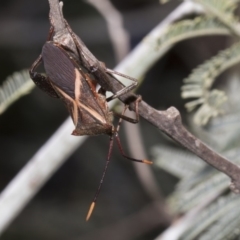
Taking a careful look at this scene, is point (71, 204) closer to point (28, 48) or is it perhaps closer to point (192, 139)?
point (28, 48)

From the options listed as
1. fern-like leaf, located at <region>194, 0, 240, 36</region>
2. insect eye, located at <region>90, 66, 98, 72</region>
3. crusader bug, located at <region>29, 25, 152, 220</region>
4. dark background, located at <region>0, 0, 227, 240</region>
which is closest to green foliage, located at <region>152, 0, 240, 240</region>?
fern-like leaf, located at <region>194, 0, 240, 36</region>

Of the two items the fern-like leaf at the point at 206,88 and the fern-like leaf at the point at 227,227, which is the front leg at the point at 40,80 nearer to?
the fern-like leaf at the point at 206,88

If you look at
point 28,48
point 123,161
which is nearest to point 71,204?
point 123,161

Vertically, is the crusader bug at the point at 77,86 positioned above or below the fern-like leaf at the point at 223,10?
below

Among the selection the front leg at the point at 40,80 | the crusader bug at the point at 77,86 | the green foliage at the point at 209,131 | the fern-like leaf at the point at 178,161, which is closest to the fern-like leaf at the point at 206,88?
the green foliage at the point at 209,131

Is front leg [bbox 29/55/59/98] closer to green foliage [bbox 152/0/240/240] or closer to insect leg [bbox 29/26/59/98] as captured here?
insect leg [bbox 29/26/59/98]

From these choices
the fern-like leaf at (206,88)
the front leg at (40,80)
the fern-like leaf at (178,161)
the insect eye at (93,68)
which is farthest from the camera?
the fern-like leaf at (178,161)

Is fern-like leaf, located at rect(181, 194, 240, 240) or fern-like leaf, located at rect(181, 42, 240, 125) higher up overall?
fern-like leaf, located at rect(181, 42, 240, 125)
